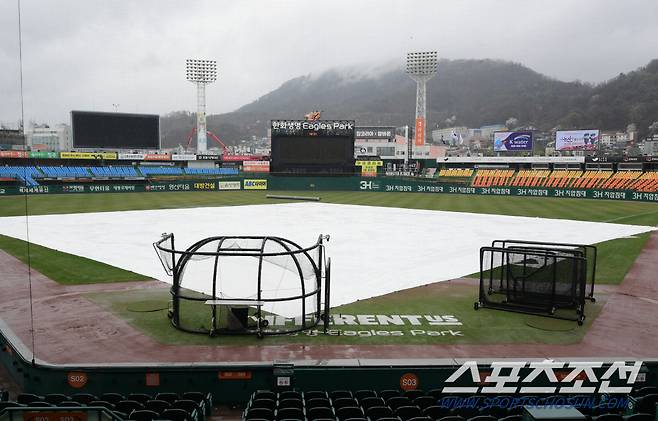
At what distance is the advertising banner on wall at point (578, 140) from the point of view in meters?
103

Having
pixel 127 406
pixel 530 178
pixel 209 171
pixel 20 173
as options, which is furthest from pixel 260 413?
pixel 209 171

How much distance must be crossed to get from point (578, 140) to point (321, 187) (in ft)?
209

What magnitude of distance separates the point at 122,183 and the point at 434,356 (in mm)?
73038

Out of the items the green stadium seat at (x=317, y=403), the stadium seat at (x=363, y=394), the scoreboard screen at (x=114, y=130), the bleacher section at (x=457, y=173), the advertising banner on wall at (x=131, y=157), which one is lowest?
the stadium seat at (x=363, y=394)

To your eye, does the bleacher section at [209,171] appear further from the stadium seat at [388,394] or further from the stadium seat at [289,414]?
the stadium seat at [289,414]

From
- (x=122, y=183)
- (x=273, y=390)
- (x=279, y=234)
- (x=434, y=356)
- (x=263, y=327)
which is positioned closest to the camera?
(x=273, y=390)

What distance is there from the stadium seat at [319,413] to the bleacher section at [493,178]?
77.1m

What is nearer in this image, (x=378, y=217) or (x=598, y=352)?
(x=598, y=352)

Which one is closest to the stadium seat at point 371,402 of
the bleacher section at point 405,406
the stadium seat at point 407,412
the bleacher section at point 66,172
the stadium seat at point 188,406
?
the bleacher section at point 405,406

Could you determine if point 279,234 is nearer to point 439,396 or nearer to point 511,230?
point 511,230

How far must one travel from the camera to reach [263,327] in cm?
1422

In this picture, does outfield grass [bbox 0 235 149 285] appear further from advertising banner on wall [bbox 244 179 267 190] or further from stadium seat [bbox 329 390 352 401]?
advertising banner on wall [bbox 244 179 267 190]

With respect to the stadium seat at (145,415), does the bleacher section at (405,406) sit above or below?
below

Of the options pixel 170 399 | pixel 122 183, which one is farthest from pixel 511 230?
pixel 122 183
